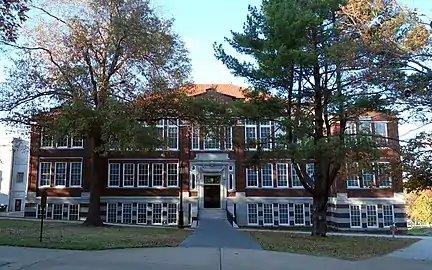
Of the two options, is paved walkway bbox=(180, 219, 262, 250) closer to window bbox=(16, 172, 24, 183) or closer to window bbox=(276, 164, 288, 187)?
window bbox=(276, 164, 288, 187)

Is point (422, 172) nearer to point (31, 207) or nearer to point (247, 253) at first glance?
point (247, 253)

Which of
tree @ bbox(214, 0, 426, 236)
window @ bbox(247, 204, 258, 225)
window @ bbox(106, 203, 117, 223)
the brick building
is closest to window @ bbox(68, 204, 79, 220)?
the brick building

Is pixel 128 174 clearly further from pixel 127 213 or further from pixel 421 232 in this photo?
pixel 421 232

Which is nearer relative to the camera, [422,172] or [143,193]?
[422,172]

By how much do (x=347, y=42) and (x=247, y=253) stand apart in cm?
734

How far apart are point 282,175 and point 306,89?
18040mm

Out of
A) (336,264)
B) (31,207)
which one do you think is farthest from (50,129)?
(31,207)

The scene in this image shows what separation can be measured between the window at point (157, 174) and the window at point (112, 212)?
398 centimetres

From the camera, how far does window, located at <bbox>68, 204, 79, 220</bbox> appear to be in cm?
3844

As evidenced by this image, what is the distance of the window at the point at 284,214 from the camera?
38625 millimetres

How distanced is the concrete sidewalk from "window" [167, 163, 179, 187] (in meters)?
24.6

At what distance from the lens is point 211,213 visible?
36.3 meters

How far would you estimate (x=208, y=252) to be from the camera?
13.7 meters

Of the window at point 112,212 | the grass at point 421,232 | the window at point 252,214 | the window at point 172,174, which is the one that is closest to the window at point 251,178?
the window at point 252,214
